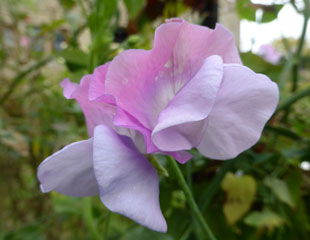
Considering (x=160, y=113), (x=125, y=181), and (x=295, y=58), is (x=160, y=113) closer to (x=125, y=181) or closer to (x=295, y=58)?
(x=125, y=181)

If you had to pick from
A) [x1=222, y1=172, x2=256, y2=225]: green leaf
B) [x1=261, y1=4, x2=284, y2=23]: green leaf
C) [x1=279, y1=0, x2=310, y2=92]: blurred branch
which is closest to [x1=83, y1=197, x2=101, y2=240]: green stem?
[x1=222, y1=172, x2=256, y2=225]: green leaf

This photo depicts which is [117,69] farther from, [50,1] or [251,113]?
[50,1]

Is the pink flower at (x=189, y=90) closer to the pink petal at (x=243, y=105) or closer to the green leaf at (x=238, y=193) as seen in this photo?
the pink petal at (x=243, y=105)

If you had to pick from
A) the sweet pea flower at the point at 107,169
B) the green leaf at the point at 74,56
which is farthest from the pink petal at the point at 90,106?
the green leaf at the point at 74,56

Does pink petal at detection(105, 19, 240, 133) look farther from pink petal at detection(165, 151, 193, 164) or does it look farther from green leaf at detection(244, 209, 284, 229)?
green leaf at detection(244, 209, 284, 229)

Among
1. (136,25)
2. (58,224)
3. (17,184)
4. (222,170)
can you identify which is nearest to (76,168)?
(222,170)
